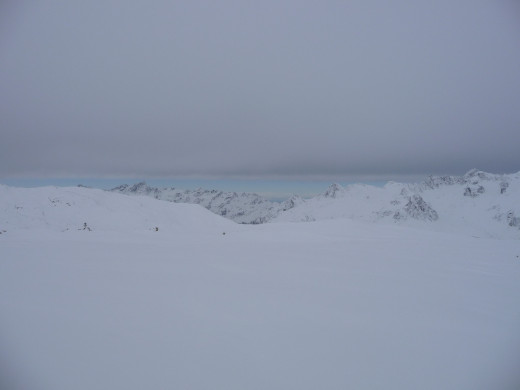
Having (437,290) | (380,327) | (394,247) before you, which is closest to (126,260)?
(380,327)

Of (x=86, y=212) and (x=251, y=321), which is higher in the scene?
(x=251, y=321)

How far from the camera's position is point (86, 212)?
18516mm

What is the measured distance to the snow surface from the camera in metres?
1.99

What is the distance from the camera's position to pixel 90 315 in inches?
105

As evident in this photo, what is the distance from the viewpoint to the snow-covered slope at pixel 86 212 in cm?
1655

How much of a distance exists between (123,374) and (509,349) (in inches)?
118

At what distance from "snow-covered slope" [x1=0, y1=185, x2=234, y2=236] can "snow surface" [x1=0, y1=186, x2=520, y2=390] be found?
10.2 metres

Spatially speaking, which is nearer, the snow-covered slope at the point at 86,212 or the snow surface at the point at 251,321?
the snow surface at the point at 251,321

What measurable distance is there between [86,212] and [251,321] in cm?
1919

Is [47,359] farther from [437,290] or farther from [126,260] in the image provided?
[437,290]

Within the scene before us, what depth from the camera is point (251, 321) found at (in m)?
2.71

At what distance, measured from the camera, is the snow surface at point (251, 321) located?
1.99 meters

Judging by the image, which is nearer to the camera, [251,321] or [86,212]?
[251,321]

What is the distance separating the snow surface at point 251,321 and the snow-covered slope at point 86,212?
1023cm
